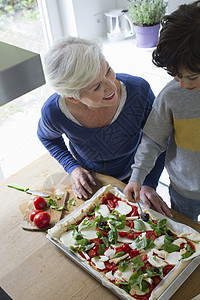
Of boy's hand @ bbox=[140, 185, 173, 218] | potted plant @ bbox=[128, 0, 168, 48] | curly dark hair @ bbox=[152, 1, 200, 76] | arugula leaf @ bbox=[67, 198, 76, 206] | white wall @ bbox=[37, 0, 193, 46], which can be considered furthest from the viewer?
white wall @ bbox=[37, 0, 193, 46]

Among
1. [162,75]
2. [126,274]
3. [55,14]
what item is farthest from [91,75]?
[55,14]

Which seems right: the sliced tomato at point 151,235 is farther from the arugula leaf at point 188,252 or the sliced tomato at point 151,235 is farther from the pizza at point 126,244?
the arugula leaf at point 188,252

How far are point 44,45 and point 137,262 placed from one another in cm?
174

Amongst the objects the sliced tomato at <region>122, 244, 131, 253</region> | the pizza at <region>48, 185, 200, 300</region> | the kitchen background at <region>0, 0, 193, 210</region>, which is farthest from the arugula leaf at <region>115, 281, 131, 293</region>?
the kitchen background at <region>0, 0, 193, 210</region>

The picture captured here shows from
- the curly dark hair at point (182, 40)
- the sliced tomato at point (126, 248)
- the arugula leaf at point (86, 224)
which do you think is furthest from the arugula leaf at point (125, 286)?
the curly dark hair at point (182, 40)

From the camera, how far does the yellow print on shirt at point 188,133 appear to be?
1.04m

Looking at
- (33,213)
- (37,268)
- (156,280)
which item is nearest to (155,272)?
(156,280)

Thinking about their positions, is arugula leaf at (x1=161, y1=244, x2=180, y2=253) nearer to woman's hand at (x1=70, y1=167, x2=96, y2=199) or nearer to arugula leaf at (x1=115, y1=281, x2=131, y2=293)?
arugula leaf at (x1=115, y1=281, x2=131, y2=293)

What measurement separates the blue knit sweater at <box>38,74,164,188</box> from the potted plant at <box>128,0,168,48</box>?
87 centimetres

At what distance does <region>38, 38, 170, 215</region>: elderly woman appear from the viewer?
3.65 ft

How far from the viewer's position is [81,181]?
4.21ft

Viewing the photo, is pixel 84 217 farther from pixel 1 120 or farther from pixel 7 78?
pixel 1 120

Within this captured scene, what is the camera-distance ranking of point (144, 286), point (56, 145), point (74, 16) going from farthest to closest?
point (74, 16) < point (56, 145) < point (144, 286)

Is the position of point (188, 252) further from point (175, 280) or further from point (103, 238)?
point (103, 238)
